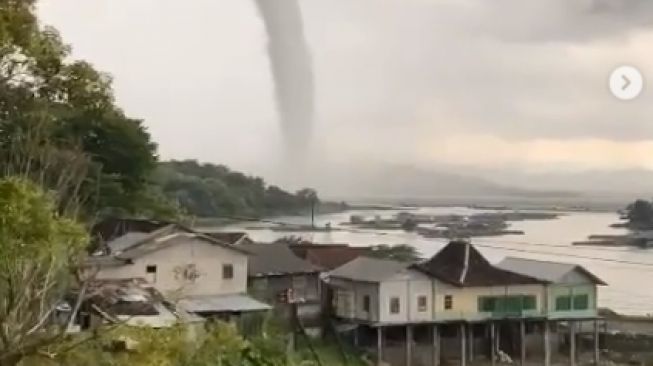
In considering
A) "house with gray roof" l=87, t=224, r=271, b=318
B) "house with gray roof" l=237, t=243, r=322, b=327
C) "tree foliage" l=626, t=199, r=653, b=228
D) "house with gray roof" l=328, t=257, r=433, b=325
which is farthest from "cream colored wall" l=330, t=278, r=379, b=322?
"tree foliage" l=626, t=199, r=653, b=228

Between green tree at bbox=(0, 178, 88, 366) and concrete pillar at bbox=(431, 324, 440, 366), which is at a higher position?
green tree at bbox=(0, 178, 88, 366)

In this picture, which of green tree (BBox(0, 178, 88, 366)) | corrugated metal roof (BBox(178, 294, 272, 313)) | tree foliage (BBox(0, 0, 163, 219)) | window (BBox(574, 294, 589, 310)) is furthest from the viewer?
window (BBox(574, 294, 589, 310))

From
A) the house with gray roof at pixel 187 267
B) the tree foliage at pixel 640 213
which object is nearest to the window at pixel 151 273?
the house with gray roof at pixel 187 267

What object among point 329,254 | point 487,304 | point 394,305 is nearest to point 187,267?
point 329,254

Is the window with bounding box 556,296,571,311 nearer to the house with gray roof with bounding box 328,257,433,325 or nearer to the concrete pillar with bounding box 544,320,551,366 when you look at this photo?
the concrete pillar with bounding box 544,320,551,366

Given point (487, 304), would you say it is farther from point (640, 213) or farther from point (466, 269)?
point (640, 213)

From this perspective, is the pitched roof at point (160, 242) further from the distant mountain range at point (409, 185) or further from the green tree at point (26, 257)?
the green tree at point (26, 257)
